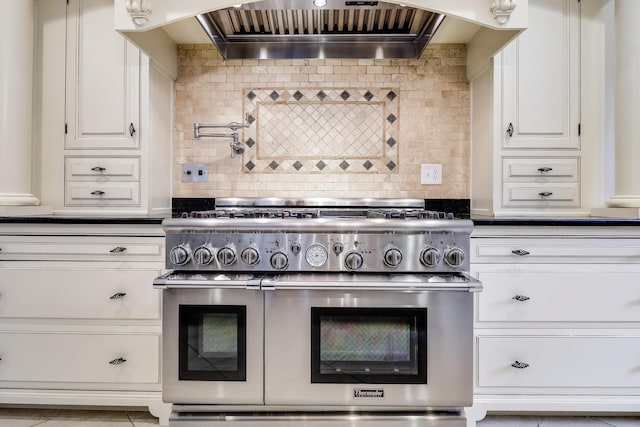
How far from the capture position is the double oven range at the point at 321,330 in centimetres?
149

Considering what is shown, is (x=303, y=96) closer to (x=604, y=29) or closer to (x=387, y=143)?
(x=387, y=143)

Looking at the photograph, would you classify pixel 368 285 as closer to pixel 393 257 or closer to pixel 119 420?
pixel 393 257

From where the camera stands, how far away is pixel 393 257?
59.0 inches

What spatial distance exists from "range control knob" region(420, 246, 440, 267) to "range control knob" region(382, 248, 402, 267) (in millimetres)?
91

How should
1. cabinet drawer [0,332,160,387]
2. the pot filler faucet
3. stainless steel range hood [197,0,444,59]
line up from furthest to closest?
the pot filler faucet, stainless steel range hood [197,0,444,59], cabinet drawer [0,332,160,387]

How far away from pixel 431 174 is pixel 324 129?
2.20ft

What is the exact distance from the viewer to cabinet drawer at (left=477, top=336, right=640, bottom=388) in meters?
1.72

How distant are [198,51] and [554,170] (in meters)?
2.06

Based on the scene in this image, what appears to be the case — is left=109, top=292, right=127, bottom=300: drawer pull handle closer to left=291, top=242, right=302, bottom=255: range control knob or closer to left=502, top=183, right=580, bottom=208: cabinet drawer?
left=291, top=242, right=302, bottom=255: range control knob

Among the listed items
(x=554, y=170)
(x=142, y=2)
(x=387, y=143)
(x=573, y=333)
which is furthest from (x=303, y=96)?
(x=573, y=333)

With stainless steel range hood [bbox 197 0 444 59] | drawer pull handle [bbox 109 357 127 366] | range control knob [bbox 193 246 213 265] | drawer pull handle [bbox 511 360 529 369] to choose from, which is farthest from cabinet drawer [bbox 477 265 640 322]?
drawer pull handle [bbox 109 357 127 366]

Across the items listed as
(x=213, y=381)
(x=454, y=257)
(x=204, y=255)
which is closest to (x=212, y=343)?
(x=213, y=381)

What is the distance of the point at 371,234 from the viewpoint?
1523 mm

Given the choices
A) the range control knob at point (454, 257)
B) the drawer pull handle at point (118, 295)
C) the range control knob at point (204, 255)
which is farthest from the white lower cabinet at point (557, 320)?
the drawer pull handle at point (118, 295)
